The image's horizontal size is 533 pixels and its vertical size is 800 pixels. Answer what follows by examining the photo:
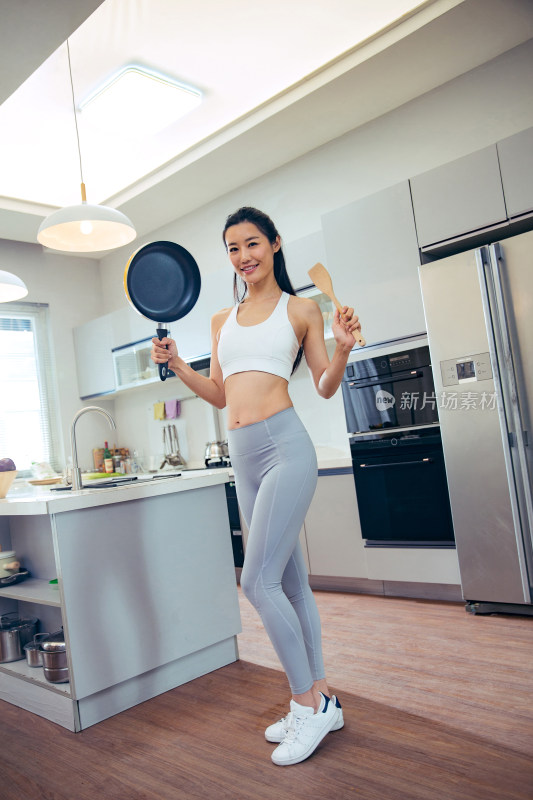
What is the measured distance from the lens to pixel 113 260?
5.72 m

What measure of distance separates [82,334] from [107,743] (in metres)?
4.05

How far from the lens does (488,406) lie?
2768 mm

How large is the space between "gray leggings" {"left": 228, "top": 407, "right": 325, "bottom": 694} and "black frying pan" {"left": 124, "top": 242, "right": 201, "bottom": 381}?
1.24 ft

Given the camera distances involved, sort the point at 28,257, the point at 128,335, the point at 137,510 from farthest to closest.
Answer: the point at 28,257
the point at 128,335
the point at 137,510

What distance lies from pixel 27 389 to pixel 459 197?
12.6 ft

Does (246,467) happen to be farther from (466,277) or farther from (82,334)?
(82,334)

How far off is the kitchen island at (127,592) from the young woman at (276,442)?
601mm

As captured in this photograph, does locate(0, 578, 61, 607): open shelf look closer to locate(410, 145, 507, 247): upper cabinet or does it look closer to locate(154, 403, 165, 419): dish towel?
locate(410, 145, 507, 247): upper cabinet

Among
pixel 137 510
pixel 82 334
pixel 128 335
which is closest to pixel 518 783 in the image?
pixel 137 510

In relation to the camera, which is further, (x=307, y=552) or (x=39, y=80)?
(x=307, y=552)

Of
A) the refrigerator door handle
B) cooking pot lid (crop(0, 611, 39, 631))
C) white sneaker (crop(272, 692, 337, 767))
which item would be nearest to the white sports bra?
white sneaker (crop(272, 692, 337, 767))

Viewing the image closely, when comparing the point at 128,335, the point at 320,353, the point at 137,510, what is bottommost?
the point at 137,510

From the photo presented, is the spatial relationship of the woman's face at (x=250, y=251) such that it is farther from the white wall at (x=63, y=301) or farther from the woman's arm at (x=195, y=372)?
the white wall at (x=63, y=301)

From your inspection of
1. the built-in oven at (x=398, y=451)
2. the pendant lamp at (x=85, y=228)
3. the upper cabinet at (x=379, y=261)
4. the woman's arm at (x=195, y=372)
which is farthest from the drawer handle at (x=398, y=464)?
the pendant lamp at (x=85, y=228)
